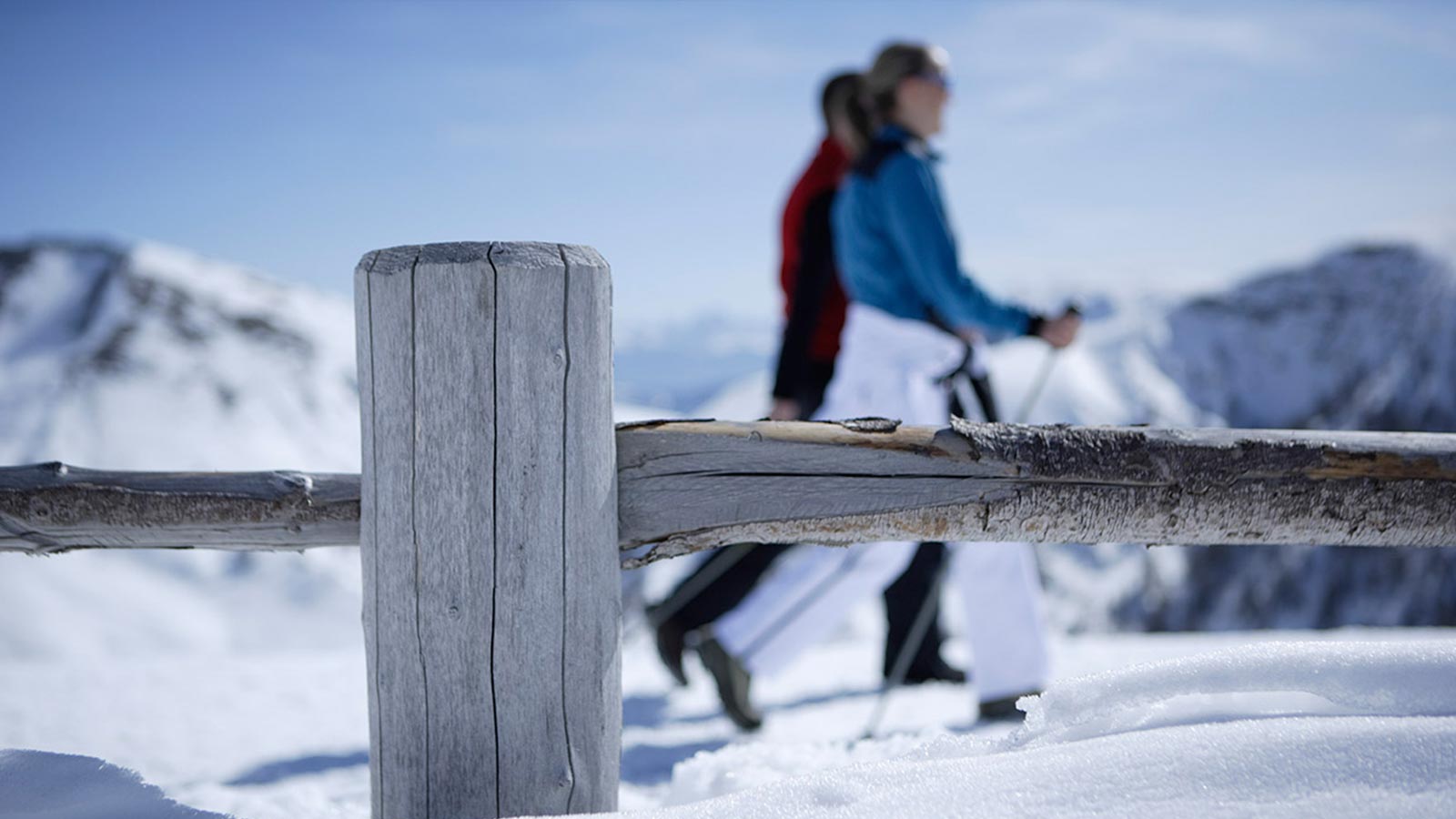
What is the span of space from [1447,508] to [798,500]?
1.14 meters

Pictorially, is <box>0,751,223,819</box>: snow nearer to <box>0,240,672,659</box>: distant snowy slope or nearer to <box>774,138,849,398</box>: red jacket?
<box>774,138,849,398</box>: red jacket

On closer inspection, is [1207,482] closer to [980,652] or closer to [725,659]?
[980,652]

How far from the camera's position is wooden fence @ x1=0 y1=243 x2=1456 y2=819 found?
1.39 meters

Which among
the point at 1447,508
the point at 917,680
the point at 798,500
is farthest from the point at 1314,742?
the point at 917,680

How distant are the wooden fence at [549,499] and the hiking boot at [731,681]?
2026 mm

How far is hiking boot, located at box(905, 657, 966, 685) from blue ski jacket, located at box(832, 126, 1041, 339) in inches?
69.7

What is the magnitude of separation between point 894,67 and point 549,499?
7.64 feet

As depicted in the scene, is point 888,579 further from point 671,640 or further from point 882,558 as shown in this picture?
point 671,640

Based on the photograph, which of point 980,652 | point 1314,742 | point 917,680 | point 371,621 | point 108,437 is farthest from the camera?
point 108,437

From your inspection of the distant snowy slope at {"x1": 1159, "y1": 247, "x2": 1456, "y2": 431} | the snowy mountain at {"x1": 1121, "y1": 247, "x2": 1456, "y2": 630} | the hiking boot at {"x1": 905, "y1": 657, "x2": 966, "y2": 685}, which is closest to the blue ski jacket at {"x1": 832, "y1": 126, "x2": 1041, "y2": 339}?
the hiking boot at {"x1": 905, "y1": 657, "x2": 966, "y2": 685}

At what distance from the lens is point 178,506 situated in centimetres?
164

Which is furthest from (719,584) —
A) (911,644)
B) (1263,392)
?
(1263,392)

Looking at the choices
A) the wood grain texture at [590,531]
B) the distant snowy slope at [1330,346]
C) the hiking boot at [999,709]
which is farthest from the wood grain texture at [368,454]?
the distant snowy slope at [1330,346]

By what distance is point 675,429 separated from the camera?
155 cm
